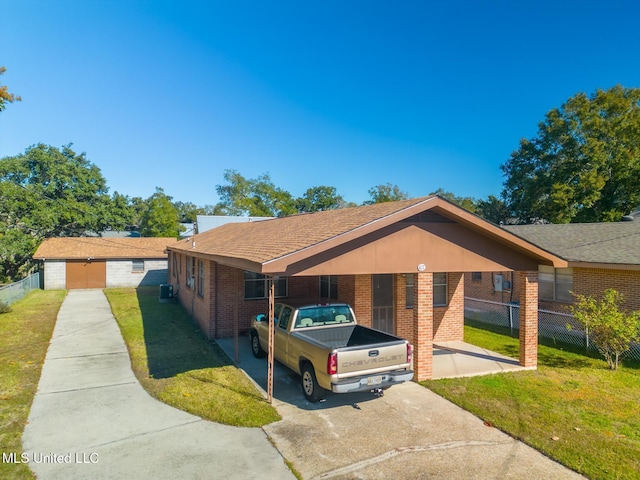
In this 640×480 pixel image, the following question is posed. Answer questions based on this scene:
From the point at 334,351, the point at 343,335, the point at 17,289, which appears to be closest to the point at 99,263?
the point at 17,289

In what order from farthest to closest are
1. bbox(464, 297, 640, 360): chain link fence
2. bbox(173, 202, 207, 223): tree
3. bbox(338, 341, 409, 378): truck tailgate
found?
bbox(173, 202, 207, 223): tree
bbox(464, 297, 640, 360): chain link fence
bbox(338, 341, 409, 378): truck tailgate

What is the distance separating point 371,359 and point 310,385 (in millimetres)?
1361

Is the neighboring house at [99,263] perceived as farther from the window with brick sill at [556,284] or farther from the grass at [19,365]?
the window with brick sill at [556,284]

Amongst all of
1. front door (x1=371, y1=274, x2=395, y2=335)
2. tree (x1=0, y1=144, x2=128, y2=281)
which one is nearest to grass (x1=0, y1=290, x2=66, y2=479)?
front door (x1=371, y1=274, x2=395, y2=335)

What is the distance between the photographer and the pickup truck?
6.92 m

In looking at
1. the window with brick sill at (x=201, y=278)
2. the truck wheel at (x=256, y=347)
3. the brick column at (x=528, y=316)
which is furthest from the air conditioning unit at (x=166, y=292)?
the brick column at (x=528, y=316)

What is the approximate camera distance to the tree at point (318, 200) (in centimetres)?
6384

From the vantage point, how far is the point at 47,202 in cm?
3369

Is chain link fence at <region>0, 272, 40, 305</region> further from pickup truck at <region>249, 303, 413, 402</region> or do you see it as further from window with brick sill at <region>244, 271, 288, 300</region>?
pickup truck at <region>249, 303, 413, 402</region>

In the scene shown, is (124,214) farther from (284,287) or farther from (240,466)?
(240,466)

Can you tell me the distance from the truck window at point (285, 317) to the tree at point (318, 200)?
2149 inches

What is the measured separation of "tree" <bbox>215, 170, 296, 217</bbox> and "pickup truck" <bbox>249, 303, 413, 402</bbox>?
173ft

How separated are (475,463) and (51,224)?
3615 centimetres

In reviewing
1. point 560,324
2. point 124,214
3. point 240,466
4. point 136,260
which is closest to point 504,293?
point 560,324
